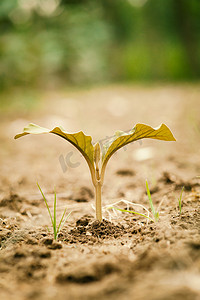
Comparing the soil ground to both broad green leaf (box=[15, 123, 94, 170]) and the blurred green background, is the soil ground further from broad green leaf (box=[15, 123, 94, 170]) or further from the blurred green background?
the blurred green background

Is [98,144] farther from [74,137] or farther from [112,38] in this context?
[112,38]

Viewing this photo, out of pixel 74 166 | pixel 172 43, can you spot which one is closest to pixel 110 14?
pixel 172 43

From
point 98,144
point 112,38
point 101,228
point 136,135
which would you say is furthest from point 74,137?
point 112,38

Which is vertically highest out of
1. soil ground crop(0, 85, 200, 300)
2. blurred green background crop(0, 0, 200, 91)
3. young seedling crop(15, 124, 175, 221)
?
blurred green background crop(0, 0, 200, 91)

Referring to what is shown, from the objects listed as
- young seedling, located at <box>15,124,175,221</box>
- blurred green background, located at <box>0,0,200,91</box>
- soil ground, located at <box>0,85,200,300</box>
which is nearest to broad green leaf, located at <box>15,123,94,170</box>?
young seedling, located at <box>15,124,175,221</box>

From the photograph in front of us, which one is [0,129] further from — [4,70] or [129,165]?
[129,165]

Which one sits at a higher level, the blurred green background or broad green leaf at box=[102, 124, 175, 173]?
the blurred green background

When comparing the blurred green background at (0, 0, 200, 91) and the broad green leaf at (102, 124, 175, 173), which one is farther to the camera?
the blurred green background at (0, 0, 200, 91)
